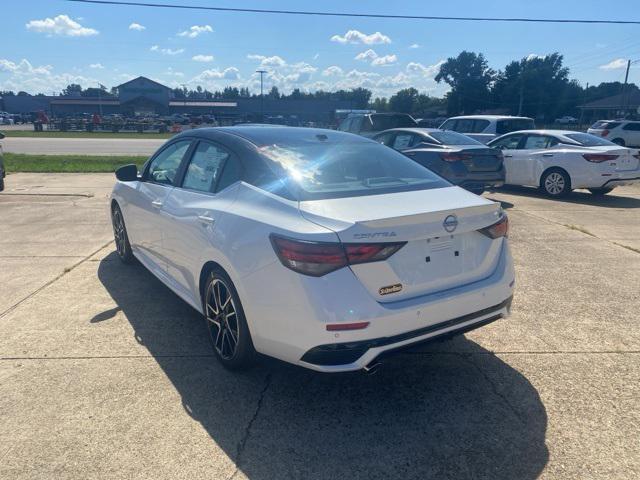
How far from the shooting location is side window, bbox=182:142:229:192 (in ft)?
12.3

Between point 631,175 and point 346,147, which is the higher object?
point 346,147

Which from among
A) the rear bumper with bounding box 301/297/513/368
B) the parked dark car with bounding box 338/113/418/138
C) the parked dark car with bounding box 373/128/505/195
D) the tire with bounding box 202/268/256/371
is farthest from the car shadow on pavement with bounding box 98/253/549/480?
the parked dark car with bounding box 338/113/418/138

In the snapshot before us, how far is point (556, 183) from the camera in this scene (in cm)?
1090

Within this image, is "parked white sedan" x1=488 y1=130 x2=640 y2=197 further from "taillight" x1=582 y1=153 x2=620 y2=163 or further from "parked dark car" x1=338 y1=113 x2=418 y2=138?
"parked dark car" x1=338 y1=113 x2=418 y2=138

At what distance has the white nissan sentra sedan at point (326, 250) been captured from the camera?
105 inches

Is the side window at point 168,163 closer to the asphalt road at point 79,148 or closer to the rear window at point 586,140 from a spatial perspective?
the rear window at point 586,140

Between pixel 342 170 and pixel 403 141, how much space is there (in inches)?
294

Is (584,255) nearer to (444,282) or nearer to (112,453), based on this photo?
(444,282)

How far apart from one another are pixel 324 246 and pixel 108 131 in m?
50.0

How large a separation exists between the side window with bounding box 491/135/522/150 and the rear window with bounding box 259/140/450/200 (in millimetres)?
8862

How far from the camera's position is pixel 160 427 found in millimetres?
2846

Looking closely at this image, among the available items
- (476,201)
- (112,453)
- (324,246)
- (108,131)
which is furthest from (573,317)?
(108,131)

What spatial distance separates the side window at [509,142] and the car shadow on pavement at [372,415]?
30.1 feet

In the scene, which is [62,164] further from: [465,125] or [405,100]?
[405,100]
